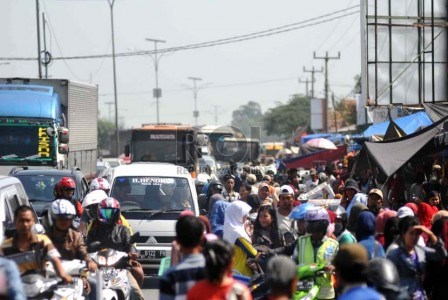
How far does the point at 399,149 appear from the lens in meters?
17.1

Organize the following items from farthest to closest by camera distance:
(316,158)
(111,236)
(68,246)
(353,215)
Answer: (316,158), (353,215), (111,236), (68,246)

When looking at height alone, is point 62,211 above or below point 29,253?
above

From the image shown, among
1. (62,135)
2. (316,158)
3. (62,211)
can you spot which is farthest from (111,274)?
(316,158)

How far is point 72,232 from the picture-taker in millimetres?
9883

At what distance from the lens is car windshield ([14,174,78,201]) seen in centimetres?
1836

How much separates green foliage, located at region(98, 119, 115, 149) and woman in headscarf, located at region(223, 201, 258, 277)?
142593 millimetres

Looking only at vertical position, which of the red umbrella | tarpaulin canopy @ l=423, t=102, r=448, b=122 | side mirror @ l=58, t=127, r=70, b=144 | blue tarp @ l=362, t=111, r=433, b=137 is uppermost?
tarpaulin canopy @ l=423, t=102, r=448, b=122

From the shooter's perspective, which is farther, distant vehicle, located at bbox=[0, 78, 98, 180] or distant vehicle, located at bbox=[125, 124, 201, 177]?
distant vehicle, located at bbox=[125, 124, 201, 177]

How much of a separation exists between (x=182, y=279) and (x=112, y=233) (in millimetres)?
4329

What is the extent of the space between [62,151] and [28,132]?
976mm

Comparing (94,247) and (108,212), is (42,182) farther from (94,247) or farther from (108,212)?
(94,247)

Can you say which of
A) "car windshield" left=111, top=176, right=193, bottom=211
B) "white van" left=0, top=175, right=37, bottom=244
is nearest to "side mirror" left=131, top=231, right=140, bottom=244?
"white van" left=0, top=175, right=37, bottom=244

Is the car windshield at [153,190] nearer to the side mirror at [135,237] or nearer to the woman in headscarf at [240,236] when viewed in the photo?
the woman in headscarf at [240,236]

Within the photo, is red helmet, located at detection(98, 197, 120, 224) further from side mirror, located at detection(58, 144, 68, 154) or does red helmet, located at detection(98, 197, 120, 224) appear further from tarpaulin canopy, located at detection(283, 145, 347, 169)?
tarpaulin canopy, located at detection(283, 145, 347, 169)
